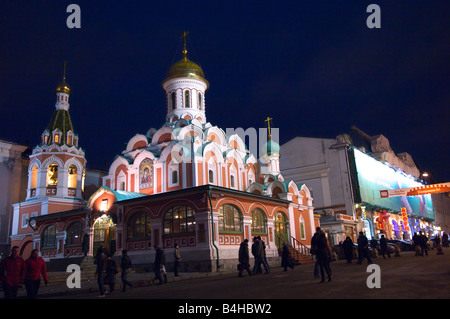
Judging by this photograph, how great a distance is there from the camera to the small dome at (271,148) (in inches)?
1273

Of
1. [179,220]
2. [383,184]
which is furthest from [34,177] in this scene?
[383,184]

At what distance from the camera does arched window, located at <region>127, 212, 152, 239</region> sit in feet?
65.9

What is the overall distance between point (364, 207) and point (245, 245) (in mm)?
27188

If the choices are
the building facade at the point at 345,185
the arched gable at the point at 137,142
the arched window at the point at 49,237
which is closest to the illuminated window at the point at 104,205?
the arched window at the point at 49,237

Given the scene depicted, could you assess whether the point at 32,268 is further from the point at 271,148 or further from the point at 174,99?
the point at 271,148

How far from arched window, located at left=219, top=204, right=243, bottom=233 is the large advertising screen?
2299 centimetres

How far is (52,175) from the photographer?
29719 mm

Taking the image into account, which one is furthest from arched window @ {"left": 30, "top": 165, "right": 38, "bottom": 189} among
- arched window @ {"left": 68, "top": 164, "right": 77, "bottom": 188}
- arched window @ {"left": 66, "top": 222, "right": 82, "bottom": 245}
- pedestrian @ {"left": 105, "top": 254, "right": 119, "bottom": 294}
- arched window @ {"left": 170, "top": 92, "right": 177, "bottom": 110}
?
pedestrian @ {"left": 105, "top": 254, "right": 119, "bottom": 294}

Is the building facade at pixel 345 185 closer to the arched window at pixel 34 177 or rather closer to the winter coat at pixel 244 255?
the winter coat at pixel 244 255

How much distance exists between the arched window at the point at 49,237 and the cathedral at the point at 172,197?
0.06 meters

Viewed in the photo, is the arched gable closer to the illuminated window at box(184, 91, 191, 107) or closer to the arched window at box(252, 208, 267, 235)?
the illuminated window at box(184, 91, 191, 107)
